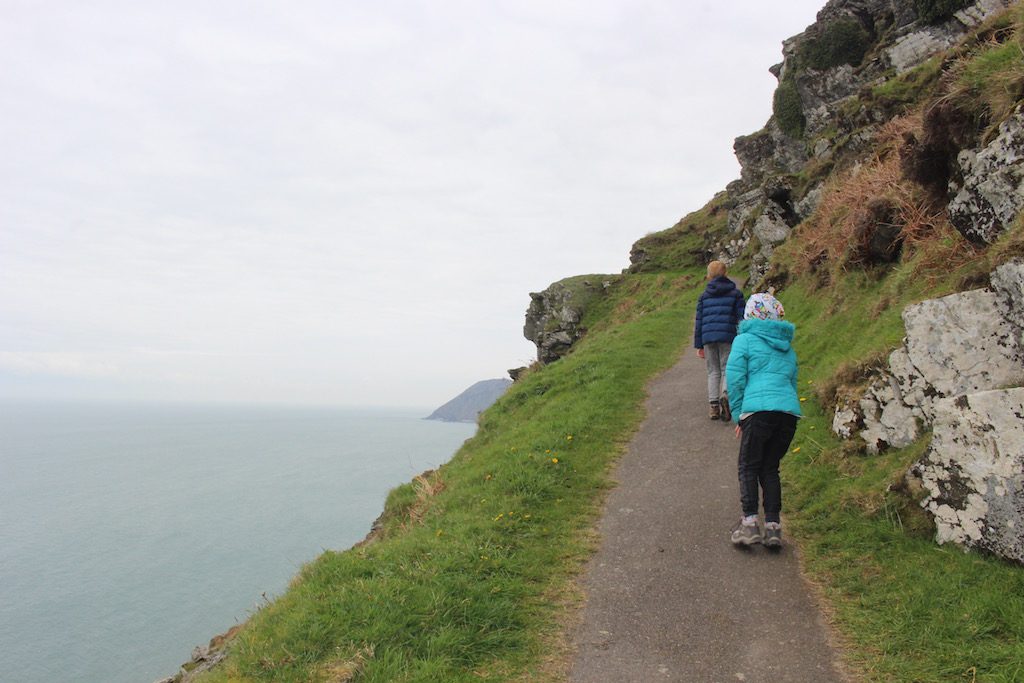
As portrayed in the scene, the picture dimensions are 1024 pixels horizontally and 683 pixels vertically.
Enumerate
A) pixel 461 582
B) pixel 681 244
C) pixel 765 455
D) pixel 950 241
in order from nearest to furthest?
pixel 461 582 → pixel 765 455 → pixel 950 241 → pixel 681 244

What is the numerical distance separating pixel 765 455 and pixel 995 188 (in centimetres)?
437

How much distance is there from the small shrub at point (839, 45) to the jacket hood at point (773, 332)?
46070 millimetres

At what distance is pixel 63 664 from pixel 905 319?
59.4 meters

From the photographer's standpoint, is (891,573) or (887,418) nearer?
(891,573)

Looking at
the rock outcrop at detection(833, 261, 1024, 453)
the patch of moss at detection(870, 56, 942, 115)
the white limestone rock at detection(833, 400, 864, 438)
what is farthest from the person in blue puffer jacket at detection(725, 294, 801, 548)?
the patch of moss at detection(870, 56, 942, 115)

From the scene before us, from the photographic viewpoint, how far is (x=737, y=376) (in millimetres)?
6742

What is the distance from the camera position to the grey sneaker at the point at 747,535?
6492 millimetres

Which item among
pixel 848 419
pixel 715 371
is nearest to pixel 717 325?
pixel 715 371

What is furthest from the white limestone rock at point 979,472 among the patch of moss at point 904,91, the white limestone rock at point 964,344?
the patch of moss at point 904,91

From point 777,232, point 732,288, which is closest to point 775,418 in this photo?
point 732,288

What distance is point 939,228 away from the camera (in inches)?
385

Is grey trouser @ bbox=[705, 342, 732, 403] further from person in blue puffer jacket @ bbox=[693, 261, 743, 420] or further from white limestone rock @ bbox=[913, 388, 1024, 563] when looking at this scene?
white limestone rock @ bbox=[913, 388, 1024, 563]

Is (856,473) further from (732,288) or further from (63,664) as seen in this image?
(63,664)

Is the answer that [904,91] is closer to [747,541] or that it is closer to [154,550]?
[747,541]
